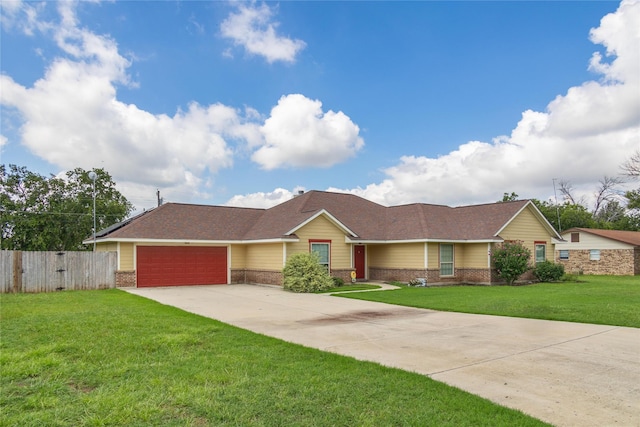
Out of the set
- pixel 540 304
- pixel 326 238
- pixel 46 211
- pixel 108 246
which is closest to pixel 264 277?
pixel 326 238

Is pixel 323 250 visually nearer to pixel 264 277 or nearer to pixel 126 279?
pixel 264 277

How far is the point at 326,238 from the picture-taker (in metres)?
22.2

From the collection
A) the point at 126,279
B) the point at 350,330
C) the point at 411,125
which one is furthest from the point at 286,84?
the point at 350,330

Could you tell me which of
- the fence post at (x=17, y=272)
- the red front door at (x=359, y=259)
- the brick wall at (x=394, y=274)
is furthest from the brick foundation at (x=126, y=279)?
the brick wall at (x=394, y=274)

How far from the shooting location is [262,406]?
460 cm

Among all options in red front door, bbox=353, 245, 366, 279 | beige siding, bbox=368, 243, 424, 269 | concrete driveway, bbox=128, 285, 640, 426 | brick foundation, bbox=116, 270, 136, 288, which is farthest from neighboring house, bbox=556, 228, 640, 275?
brick foundation, bbox=116, 270, 136, 288

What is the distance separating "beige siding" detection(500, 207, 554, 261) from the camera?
24.2 metres

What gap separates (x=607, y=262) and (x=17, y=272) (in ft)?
123

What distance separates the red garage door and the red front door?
7.26m

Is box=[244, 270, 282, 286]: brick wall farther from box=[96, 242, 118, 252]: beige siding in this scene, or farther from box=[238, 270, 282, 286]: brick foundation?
box=[96, 242, 118, 252]: beige siding

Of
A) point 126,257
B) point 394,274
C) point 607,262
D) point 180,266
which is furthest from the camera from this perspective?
point 607,262

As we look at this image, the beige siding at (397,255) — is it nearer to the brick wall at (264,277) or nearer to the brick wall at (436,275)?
the brick wall at (436,275)

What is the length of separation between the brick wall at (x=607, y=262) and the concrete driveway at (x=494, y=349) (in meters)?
27.1

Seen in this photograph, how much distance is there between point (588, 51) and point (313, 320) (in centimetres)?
1509
